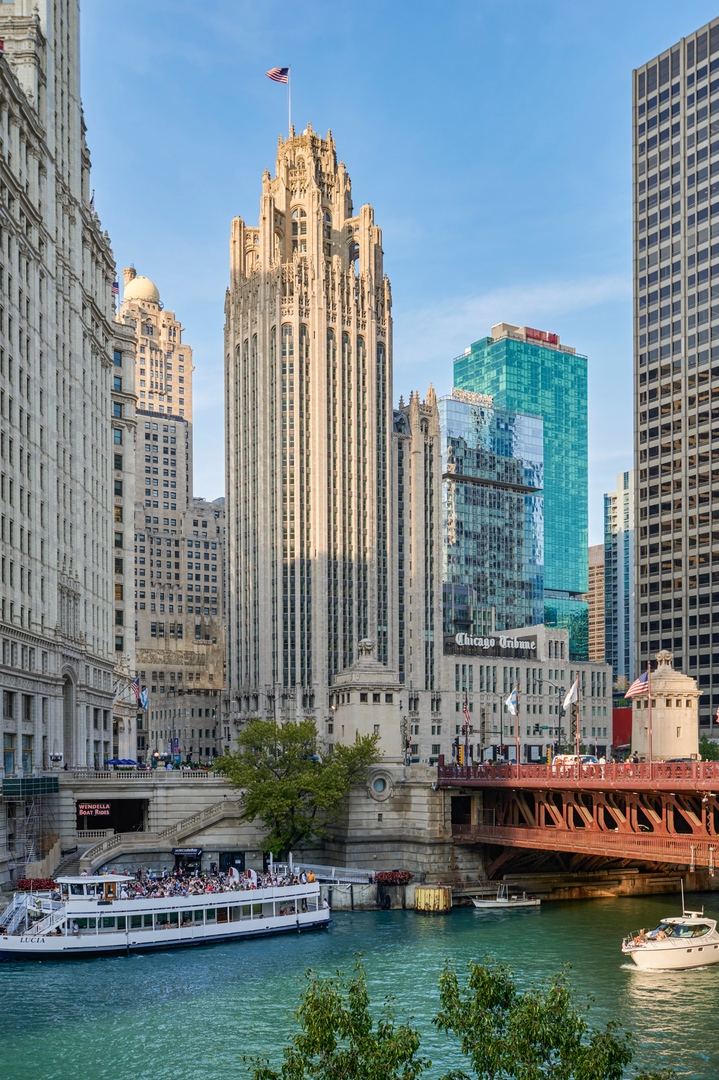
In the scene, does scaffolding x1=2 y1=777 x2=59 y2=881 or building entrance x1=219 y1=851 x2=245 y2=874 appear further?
building entrance x1=219 y1=851 x2=245 y2=874

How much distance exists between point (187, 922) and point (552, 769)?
26.5 metres

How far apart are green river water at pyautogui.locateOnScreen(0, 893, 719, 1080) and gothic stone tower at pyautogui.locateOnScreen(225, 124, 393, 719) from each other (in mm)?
101083

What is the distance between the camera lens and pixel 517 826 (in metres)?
89.4

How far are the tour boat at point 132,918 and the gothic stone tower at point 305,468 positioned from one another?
100 m

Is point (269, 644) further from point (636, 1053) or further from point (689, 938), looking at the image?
point (636, 1053)

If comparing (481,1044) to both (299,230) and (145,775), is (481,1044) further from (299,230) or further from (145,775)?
(299,230)

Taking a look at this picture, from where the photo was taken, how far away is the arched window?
647ft

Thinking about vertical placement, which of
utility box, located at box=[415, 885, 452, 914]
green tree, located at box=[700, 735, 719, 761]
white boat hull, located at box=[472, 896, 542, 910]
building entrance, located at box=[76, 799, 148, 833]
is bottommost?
white boat hull, located at box=[472, 896, 542, 910]

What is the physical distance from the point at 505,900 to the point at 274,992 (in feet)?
108

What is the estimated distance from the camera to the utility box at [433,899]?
86.1 metres

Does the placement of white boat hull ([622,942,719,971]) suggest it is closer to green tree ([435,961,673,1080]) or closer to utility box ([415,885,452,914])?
utility box ([415,885,452,914])

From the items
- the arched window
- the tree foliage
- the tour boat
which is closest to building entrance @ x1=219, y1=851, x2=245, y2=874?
the tour boat

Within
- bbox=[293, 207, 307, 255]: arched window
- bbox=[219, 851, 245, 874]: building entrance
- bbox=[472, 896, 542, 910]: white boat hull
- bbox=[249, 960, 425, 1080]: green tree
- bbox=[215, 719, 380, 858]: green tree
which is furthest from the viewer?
bbox=[293, 207, 307, 255]: arched window

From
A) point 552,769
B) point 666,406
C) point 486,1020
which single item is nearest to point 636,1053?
point 486,1020
